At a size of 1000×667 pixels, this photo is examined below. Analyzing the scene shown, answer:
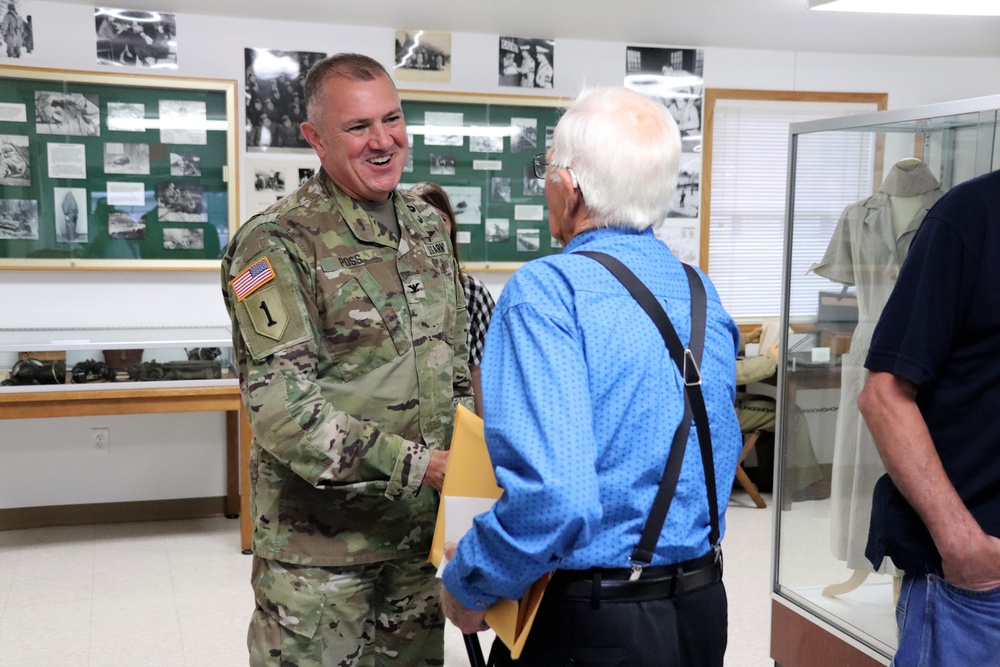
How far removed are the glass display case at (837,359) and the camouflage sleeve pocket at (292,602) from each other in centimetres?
168

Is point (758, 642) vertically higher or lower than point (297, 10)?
lower

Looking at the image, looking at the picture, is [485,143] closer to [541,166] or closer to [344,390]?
[344,390]

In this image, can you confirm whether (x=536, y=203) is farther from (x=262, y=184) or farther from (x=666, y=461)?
(x=666, y=461)

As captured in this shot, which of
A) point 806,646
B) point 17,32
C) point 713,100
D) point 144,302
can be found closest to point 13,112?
point 17,32

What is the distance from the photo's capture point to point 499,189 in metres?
5.48

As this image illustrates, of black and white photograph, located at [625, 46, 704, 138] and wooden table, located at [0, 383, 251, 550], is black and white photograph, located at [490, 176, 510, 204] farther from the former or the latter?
wooden table, located at [0, 383, 251, 550]

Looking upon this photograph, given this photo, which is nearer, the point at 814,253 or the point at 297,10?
the point at 814,253

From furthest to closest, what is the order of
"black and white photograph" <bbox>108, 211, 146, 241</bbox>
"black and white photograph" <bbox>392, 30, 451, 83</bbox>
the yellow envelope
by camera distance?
"black and white photograph" <bbox>392, 30, 451, 83</bbox>
"black and white photograph" <bbox>108, 211, 146, 241</bbox>
the yellow envelope

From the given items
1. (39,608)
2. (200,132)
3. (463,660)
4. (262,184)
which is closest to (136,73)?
(200,132)

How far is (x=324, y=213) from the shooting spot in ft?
6.07

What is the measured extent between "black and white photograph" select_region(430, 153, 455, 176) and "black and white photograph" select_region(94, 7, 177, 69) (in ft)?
4.79

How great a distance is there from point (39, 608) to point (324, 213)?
111 inches

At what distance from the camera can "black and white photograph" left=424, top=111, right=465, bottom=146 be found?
5301 mm

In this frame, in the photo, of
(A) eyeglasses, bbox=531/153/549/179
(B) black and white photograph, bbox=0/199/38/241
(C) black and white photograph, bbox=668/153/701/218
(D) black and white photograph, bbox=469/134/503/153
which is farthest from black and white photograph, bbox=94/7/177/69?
(A) eyeglasses, bbox=531/153/549/179
